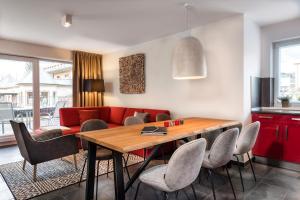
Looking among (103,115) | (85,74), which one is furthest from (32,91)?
(103,115)

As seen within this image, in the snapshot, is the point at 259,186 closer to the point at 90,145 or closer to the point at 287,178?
the point at 287,178

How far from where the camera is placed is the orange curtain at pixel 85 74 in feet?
18.9

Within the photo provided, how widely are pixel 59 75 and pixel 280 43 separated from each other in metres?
5.31

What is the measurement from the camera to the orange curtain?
18.9ft

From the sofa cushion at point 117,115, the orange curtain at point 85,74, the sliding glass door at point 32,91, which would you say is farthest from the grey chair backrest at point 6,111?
the sofa cushion at point 117,115

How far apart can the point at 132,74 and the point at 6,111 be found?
10.3ft

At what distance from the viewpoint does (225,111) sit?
11.7 feet

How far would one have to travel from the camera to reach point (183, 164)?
1.60 m

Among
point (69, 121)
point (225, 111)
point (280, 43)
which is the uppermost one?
point (280, 43)

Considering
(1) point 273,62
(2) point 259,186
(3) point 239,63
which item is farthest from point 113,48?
(2) point 259,186

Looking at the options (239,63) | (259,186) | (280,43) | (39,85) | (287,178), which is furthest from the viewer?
(39,85)

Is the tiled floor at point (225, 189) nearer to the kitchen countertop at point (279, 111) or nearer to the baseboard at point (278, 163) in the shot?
the baseboard at point (278, 163)

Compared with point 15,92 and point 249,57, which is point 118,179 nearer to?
point 249,57

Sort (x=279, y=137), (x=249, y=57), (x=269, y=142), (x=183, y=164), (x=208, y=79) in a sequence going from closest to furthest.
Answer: (x=183, y=164) → (x=279, y=137) → (x=269, y=142) → (x=249, y=57) → (x=208, y=79)
